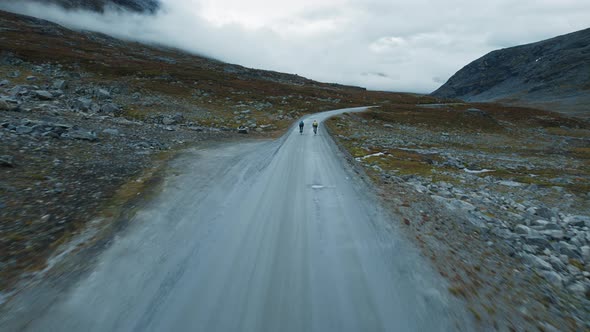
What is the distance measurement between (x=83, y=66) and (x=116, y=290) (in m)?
58.5

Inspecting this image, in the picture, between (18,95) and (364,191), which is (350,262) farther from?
(18,95)

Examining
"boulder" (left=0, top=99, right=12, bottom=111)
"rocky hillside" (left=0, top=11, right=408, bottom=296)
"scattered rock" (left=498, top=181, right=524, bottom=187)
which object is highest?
"boulder" (left=0, top=99, right=12, bottom=111)

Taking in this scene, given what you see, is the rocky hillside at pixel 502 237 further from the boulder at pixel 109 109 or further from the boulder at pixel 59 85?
the boulder at pixel 59 85

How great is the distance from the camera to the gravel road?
3.98 meters

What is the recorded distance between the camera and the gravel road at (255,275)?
398 centimetres

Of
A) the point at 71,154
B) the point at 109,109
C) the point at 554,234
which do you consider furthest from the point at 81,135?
the point at 554,234

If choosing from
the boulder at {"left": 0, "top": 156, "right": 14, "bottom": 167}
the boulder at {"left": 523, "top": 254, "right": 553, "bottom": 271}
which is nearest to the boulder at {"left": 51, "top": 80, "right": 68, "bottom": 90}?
the boulder at {"left": 0, "top": 156, "right": 14, "bottom": 167}

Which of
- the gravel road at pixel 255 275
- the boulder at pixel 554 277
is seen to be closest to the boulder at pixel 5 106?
the gravel road at pixel 255 275

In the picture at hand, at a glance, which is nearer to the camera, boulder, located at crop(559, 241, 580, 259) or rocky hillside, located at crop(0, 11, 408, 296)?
rocky hillside, located at crop(0, 11, 408, 296)

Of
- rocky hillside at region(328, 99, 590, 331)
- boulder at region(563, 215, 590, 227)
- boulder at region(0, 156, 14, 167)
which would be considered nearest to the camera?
rocky hillside at region(328, 99, 590, 331)

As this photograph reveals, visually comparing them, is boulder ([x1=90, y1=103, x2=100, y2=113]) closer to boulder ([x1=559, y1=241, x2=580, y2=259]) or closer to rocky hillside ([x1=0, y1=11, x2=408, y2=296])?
rocky hillside ([x1=0, y1=11, x2=408, y2=296])

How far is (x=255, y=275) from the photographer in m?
5.06

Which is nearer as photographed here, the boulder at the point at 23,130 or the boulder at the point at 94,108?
the boulder at the point at 23,130

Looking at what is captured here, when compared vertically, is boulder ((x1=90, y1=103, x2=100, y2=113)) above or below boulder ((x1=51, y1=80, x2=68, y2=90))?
below
